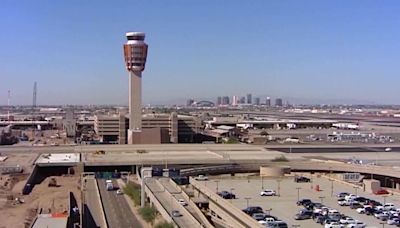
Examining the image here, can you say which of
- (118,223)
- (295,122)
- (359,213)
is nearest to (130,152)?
(118,223)

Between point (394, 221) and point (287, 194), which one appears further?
point (287, 194)

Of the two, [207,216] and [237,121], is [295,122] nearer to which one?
[237,121]

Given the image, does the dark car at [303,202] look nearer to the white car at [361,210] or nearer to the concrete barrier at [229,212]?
the white car at [361,210]

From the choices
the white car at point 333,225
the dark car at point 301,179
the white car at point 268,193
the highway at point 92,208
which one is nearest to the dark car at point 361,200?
the white car at point 268,193

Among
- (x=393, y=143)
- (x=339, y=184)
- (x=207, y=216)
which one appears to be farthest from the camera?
(x=393, y=143)

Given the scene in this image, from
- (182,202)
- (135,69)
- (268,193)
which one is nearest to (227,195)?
(268,193)

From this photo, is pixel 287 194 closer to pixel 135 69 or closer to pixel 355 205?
pixel 355 205
